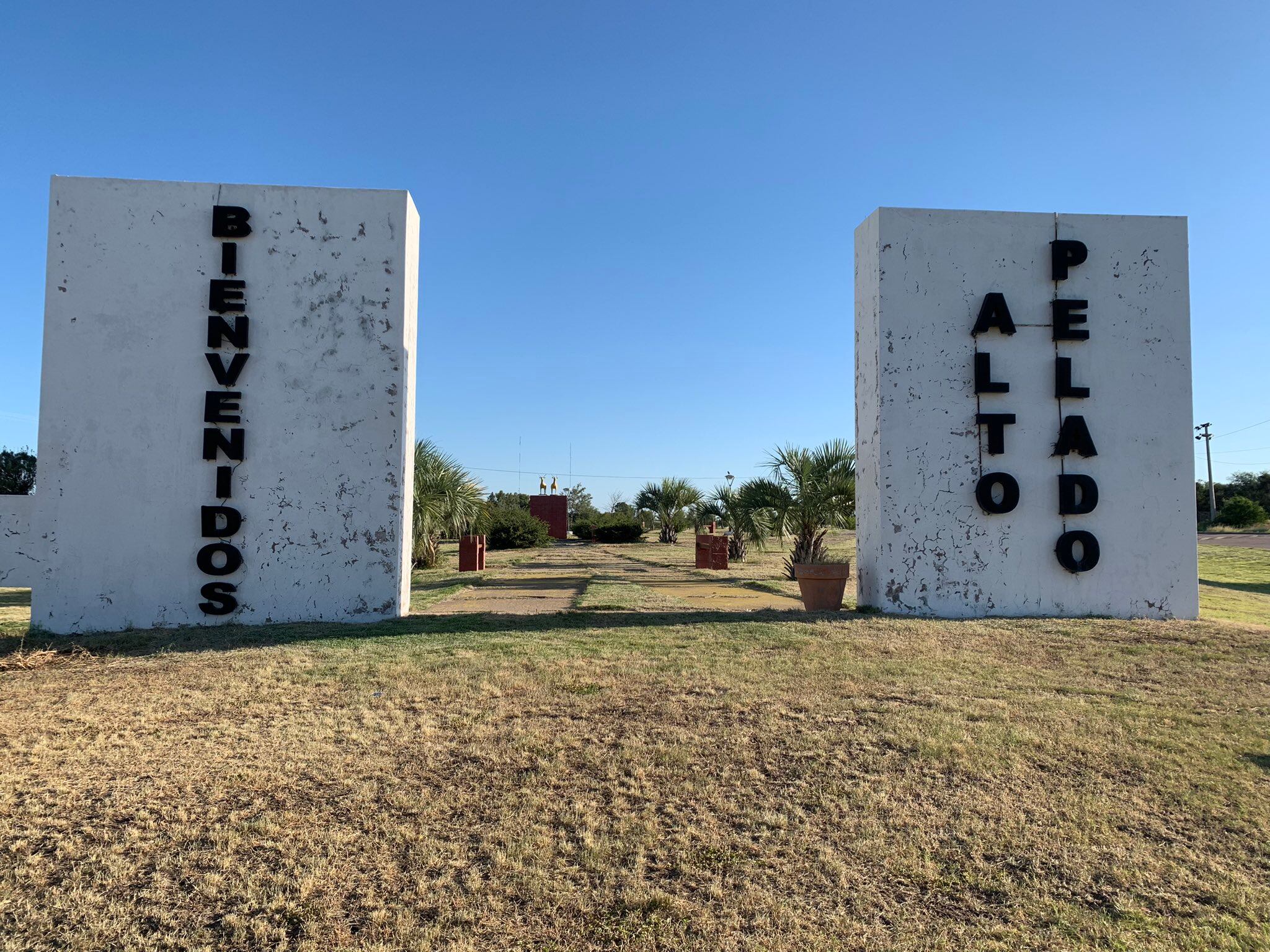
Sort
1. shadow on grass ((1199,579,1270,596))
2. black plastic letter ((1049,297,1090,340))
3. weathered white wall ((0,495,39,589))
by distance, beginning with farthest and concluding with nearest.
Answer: shadow on grass ((1199,579,1270,596)), black plastic letter ((1049,297,1090,340)), weathered white wall ((0,495,39,589))

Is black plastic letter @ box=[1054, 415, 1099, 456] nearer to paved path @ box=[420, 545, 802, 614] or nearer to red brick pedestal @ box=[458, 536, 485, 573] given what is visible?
paved path @ box=[420, 545, 802, 614]

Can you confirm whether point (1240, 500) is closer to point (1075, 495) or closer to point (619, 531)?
point (619, 531)

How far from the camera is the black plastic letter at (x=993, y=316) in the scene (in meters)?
Result: 9.18

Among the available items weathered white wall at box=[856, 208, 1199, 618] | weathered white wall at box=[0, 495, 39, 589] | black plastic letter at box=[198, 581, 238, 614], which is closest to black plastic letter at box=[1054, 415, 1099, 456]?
weathered white wall at box=[856, 208, 1199, 618]

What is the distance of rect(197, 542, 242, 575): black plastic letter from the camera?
842cm

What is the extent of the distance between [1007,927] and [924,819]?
81 cm

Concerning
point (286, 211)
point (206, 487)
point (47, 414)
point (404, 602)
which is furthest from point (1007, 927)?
point (47, 414)

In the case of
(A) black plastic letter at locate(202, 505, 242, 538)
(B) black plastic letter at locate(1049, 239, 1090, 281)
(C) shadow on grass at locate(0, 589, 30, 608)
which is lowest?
(C) shadow on grass at locate(0, 589, 30, 608)

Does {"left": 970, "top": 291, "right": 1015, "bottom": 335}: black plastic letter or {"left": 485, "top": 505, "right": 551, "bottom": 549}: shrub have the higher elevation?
{"left": 970, "top": 291, "right": 1015, "bottom": 335}: black plastic letter

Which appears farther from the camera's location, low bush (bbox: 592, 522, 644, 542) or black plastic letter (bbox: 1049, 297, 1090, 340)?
low bush (bbox: 592, 522, 644, 542)

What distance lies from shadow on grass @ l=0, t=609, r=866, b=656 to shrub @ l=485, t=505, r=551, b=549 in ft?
58.5

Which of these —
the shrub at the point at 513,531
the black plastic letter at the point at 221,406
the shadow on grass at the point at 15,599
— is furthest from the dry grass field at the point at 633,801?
the shrub at the point at 513,531

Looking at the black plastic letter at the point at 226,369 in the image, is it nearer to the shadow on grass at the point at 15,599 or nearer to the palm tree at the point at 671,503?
the shadow on grass at the point at 15,599

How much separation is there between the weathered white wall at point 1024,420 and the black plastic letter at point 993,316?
125mm
